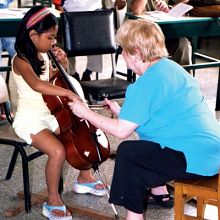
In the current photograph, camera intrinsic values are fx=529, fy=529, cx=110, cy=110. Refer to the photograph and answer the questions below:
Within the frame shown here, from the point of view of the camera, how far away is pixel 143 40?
2.03 meters

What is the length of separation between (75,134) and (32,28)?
0.54 m

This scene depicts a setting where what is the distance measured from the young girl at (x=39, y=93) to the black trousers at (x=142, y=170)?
0.51 meters

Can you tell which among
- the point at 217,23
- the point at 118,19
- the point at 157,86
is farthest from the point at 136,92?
the point at 118,19

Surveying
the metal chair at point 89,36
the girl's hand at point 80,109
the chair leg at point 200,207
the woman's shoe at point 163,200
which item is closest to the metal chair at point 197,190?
the chair leg at point 200,207

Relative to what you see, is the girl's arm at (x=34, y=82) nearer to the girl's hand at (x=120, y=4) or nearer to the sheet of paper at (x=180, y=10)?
the sheet of paper at (x=180, y=10)

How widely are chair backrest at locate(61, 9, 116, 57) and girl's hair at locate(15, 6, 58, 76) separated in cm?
96

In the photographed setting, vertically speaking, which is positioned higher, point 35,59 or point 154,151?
point 35,59

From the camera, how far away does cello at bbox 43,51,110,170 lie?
2.41 m

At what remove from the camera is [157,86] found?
6.46 feet

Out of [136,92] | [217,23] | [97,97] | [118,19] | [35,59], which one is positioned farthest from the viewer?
[118,19]

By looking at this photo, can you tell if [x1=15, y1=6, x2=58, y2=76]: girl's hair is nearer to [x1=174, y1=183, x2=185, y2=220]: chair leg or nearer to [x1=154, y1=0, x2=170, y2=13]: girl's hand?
[x1=174, y1=183, x2=185, y2=220]: chair leg

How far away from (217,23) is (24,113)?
6.71 ft

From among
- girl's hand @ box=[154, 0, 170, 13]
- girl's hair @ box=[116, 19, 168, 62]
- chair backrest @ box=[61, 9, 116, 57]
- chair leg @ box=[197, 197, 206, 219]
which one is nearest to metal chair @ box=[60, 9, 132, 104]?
chair backrest @ box=[61, 9, 116, 57]

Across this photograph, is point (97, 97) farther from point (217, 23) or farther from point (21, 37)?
point (217, 23)
